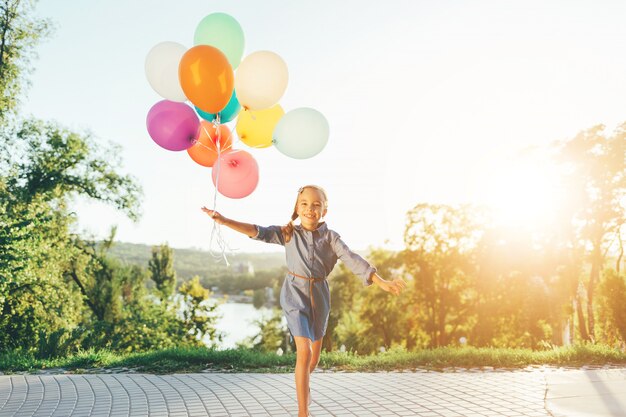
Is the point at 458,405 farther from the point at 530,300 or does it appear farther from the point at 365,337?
the point at 365,337

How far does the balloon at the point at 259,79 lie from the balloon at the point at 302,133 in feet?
1.05

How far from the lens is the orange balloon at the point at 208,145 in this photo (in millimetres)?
5832

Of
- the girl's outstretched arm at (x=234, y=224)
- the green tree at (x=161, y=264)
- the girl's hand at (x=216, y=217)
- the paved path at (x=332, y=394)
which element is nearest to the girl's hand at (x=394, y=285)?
the girl's outstretched arm at (x=234, y=224)

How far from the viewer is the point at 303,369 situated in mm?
4137

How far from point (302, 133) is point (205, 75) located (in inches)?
44.4

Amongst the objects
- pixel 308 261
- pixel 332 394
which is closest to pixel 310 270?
pixel 308 261

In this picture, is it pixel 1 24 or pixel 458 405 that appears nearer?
pixel 458 405

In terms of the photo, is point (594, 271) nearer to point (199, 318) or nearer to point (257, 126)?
point (199, 318)

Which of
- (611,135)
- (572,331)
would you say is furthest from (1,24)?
(572,331)

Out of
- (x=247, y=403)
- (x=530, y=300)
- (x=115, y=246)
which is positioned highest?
(x=115, y=246)

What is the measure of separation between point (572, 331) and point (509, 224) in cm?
760

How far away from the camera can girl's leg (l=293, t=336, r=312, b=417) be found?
13.5 feet

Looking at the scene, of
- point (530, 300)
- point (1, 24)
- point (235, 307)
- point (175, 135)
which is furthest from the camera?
point (235, 307)

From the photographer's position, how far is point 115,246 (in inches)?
1256
